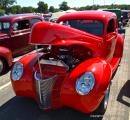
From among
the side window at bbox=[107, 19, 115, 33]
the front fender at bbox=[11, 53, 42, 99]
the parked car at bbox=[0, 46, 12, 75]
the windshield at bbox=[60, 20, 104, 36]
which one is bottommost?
the parked car at bbox=[0, 46, 12, 75]

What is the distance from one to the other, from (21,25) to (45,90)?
19.1ft

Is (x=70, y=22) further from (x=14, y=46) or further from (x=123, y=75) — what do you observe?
(x=14, y=46)

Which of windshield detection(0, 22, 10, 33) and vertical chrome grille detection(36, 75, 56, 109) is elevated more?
windshield detection(0, 22, 10, 33)

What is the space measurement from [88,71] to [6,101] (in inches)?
89.1

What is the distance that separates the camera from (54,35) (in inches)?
218

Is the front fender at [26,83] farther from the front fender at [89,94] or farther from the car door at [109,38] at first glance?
the car door at [109,38]

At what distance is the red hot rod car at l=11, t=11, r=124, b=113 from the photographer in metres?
5.21

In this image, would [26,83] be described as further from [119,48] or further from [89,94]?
[119,48]

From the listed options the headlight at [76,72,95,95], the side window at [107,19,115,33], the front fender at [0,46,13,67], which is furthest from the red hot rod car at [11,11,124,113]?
the front fender at [0,46,13,67]

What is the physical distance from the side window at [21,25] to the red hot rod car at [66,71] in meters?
4.17

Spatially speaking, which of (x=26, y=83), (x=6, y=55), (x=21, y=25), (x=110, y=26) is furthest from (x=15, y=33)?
(x=26, y=83)

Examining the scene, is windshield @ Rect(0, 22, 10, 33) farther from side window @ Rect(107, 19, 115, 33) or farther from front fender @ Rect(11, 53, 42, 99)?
front fender @ Rect(11, 53, 42, 99)

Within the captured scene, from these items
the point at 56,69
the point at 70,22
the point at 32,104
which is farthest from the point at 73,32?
the point at 32,104

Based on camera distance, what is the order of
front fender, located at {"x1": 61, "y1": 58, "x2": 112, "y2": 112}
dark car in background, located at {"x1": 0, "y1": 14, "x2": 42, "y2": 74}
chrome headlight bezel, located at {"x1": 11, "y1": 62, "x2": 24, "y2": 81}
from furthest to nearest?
dark car in background, located at {"x1": 0, "y1": 14, "x2": 42, "y2": 74}
chrome headlight bezel, located at {"x1": 11, "y1": 62, "x2": 24, "y2": 81}
front fender, located at {"x1": 61, "y1": 58, "x2": 112, "y2": 112}
